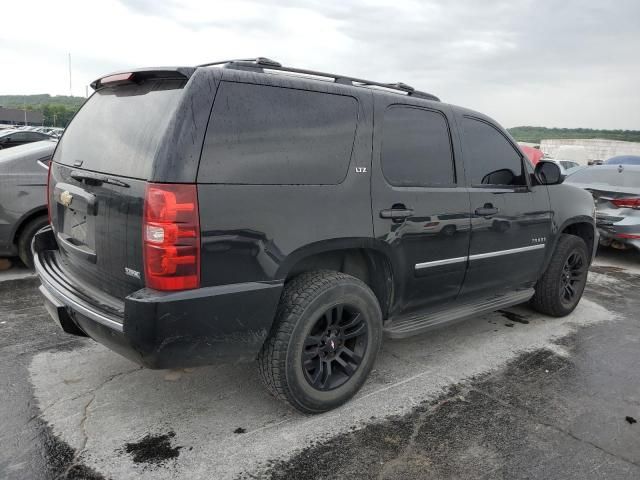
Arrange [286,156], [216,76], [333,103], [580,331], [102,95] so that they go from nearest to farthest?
[216,76], [286,156], [333,103], [102,95], [580,331]

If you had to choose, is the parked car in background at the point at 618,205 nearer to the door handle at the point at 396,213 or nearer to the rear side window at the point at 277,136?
the door handle at the point at 396,213

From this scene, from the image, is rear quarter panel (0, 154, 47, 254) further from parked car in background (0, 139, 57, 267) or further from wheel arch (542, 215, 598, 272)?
wheel arch (542, 215, 598, 272)

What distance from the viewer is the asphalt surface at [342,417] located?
8.38 feet

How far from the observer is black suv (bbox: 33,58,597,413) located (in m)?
2.42

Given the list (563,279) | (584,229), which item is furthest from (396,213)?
(584,229)

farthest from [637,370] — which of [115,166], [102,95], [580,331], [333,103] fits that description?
[102,95]

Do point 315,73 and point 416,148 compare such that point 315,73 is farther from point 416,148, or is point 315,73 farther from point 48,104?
point 48,104

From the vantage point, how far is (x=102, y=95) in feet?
10.5

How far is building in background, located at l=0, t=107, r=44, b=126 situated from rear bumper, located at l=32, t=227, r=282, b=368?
93.0 meters

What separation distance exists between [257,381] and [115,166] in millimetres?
1651

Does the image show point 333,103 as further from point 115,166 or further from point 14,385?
point 14,385

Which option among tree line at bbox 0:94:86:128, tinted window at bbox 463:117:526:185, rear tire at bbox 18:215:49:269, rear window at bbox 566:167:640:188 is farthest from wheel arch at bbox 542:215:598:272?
tree line at bbox 0:94:86:128

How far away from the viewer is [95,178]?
2.71 metres

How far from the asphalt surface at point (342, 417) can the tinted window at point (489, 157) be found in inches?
54.0
